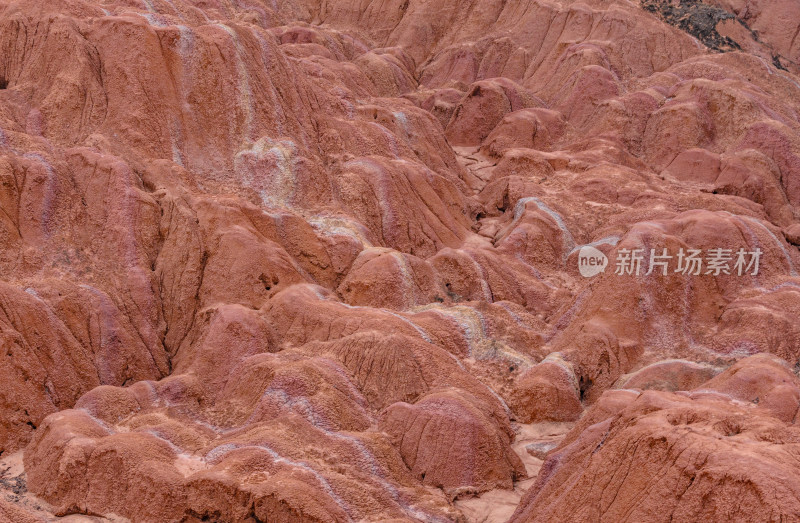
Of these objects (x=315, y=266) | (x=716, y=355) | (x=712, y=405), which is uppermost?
(x=712, y=405)

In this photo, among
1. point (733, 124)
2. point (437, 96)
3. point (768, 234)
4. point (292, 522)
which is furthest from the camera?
point (437, 96)

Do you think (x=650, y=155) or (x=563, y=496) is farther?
(x=650, y=155)

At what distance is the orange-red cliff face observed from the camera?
9.88 metres

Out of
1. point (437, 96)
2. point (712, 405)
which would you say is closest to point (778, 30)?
A: point (437, 96)

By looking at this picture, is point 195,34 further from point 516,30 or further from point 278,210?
point 516,30

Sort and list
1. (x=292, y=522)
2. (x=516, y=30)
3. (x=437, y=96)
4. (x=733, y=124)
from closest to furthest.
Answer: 1. (x=292, y=522)
2. (x=733, y=124)
3. (x=437, y=96)
4. (x=516, y=30)

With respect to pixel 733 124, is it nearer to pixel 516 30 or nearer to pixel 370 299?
pixel 516 30

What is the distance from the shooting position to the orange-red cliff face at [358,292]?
988 centimetres

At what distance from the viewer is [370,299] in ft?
51.3

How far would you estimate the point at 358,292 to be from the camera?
15.8 metres

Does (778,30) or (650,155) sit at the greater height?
(778,30)

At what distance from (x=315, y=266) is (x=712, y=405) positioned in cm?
875

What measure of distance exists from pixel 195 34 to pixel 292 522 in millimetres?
11708

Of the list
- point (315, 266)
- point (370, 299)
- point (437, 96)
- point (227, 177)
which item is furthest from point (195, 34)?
point (437, 96)
